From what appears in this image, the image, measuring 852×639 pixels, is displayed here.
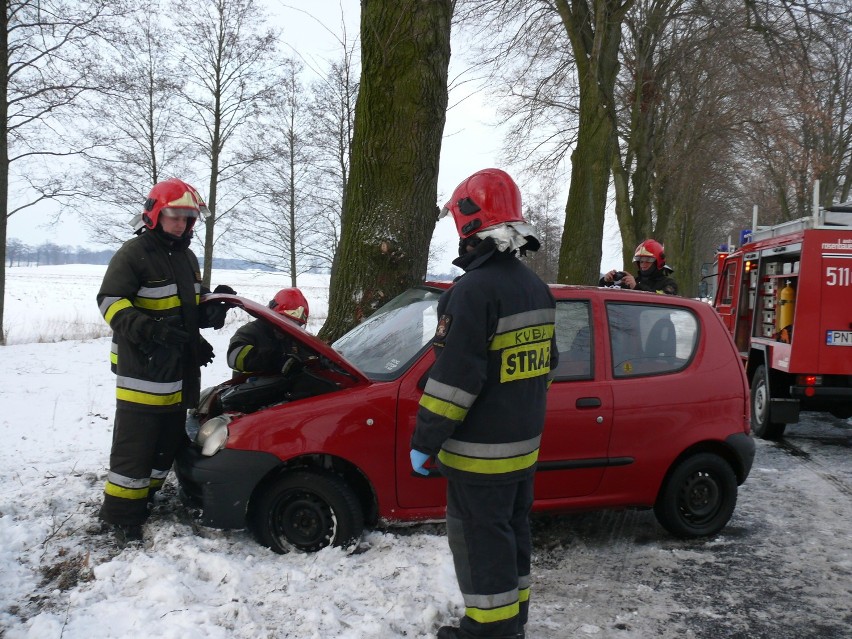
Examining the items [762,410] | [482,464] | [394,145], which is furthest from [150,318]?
[762,410]

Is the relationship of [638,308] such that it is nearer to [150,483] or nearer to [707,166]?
[150,483]

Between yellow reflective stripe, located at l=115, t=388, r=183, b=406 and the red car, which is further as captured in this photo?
yellow reflective stripe, located at l=115, t=388, r=183, b=406

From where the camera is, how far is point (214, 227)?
22.4 m

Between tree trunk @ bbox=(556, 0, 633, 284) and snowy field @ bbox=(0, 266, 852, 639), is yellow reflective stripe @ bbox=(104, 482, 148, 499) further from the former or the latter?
tree trunk @ bbox=(556, 0, 633, 284)

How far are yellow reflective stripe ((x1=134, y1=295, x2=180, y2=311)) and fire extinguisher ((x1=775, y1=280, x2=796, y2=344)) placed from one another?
6.64 metres

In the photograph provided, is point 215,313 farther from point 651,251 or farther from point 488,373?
point 651,251

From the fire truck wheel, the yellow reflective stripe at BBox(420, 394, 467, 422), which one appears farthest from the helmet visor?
the fire truck wheel

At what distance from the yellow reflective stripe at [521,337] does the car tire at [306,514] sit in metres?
1.51

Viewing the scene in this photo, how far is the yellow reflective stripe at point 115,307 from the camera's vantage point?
3.90m

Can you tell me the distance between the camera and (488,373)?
2.92 m

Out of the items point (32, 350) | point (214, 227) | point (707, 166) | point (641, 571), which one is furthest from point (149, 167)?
point (641, 571)

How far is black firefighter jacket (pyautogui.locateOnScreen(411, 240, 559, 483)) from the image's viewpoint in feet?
9.19

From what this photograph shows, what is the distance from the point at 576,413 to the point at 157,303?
2.55 m

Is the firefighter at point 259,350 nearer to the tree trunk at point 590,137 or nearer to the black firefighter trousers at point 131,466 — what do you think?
the black firefighter trousers at point 131,466
